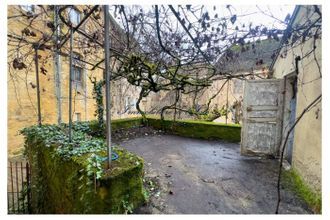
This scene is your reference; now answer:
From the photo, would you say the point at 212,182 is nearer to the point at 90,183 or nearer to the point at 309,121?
the point at 309,121

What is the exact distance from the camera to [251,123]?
472cm

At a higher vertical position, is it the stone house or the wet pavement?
the stone house

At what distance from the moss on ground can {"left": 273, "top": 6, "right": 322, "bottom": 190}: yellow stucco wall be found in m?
0.10

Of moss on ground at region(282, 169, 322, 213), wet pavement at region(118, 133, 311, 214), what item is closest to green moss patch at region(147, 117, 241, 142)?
wet pavement at region(118, 133, 311, 214)

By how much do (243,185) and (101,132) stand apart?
5.52 meters

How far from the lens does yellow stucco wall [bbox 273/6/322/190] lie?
246cm

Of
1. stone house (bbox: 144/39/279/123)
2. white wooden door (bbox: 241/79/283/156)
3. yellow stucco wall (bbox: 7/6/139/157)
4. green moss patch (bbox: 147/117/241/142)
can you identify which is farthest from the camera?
stone house (bbox: 144/39/279/123)

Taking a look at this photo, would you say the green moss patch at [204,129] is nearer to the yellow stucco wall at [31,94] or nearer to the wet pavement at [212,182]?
the wet pavement at [212,182]

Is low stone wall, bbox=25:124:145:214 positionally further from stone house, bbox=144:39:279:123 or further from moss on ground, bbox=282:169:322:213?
stone house, bbox=144:39:279:123

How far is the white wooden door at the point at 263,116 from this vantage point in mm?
4445

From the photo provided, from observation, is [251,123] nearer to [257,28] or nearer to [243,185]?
[243,185]

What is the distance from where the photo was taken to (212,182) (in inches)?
133

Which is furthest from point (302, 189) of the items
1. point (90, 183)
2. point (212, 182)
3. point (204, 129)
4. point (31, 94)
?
point (31, 94)
